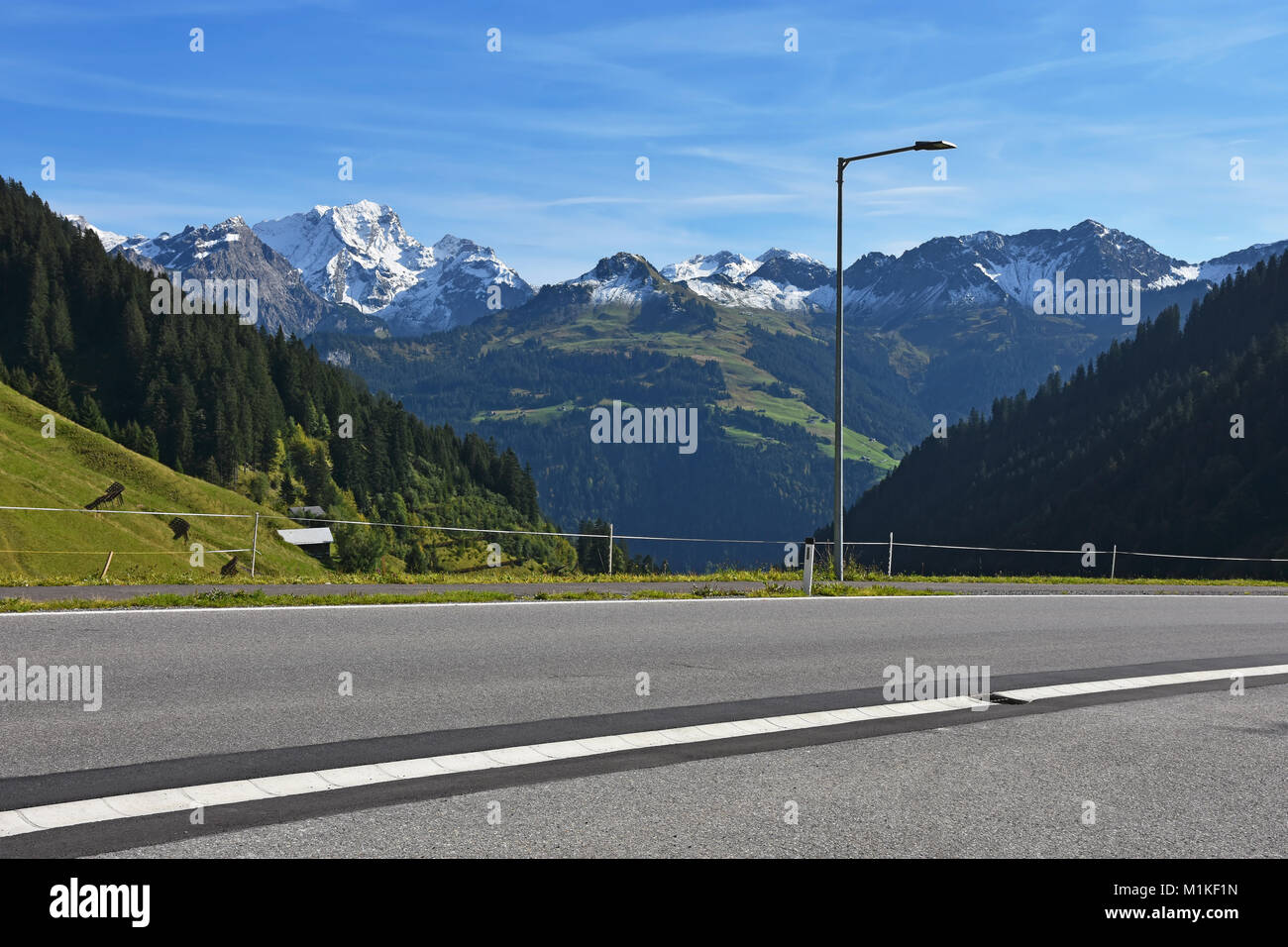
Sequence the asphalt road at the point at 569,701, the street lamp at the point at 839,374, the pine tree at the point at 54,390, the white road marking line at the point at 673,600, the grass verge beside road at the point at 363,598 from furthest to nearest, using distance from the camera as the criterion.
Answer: the pine tree at the point at 54,390
the street lamp at the point at 839,374
the grass verge beside road at the point at 363,598
the white road marking line at the point at 673,600
the asphalt road at the point at 569,701

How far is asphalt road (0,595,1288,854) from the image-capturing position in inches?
238

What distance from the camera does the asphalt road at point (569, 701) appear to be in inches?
238

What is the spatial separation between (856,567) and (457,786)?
22268mm

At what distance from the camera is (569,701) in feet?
28.7

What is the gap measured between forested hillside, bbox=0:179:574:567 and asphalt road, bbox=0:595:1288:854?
109m

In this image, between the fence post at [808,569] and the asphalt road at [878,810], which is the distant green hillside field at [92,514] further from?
the asphalt road at [878,810]

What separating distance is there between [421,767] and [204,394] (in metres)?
142

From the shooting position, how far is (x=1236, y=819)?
6.03 meters

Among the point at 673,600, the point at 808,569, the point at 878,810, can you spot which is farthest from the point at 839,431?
the point at 878,810

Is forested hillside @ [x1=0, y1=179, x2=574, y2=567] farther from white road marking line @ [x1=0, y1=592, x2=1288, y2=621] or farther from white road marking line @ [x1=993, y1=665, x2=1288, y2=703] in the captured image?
white road marking line @ [x1=993, y1=665, x2=1288, y2=703]

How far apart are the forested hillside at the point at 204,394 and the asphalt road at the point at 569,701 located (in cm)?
10929

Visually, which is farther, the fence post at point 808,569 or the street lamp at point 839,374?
the street lamp at point 839,374

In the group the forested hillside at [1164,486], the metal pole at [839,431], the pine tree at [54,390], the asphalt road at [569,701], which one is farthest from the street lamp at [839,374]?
the pine tree at [54,390]

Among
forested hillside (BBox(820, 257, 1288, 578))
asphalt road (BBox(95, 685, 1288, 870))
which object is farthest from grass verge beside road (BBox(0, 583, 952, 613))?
forested hillside (BBox(820, 257, 1288, 578))
